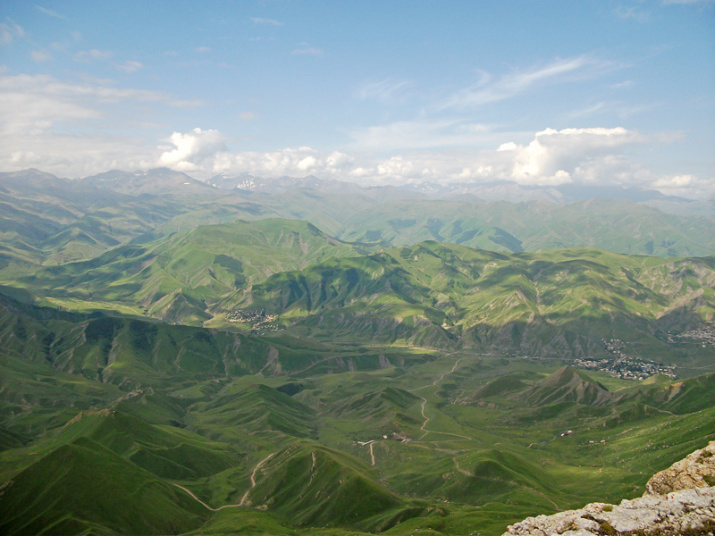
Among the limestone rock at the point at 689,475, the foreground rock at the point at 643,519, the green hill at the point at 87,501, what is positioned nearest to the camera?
the foreground rock at the point at 643,519

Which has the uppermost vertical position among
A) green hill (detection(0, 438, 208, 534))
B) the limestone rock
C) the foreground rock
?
the foreground rock

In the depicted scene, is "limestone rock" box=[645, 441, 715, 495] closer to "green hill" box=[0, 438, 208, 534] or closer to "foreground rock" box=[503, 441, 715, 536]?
"foreground rock" box=[503, 441, 715, 536]

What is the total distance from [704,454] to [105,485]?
187 m

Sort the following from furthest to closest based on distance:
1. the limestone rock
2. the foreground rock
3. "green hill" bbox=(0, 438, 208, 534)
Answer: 1. "green hill" bbox=(0, 438, 208, 534)
2. the limestone rock
3. the foreground rock

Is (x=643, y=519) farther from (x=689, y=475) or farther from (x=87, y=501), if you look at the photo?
(x=87, y=501)

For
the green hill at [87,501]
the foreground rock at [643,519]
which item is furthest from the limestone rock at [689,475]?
the green hill at [87,501]

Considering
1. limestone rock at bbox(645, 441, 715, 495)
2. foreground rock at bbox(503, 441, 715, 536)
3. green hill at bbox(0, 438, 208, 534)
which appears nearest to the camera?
foreground rock at bbox(503, 441, 715, 536)

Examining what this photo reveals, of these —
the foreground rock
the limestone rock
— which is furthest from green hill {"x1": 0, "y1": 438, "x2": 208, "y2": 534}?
the limestone rock

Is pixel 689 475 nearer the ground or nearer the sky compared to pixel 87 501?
nearer the sky

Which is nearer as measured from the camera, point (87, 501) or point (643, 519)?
point (643, 519)

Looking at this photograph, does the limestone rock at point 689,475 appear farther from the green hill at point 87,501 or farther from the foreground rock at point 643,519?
the green hill at point 87,501

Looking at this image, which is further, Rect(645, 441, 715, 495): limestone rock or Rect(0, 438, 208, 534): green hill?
Rect(0, 438, 208, 534): green hill

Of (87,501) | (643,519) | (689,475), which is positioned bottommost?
(87,501)

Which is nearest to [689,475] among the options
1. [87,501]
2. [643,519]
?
[643,519]
